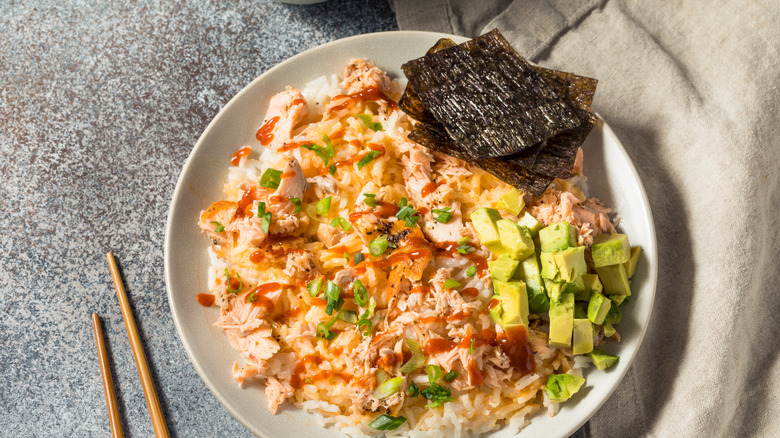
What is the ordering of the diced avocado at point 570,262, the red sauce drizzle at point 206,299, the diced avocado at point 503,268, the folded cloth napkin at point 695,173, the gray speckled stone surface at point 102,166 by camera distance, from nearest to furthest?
the diced avocado at point 570,262 < the diced avocado at point 503,268 < the red sauce drizzle at point 206,299 < the folded cloth napkin at point 695,173 < the gray speckled stone surface at point 102,166

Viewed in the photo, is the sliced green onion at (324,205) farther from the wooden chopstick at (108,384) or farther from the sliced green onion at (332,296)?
the wooden chopstick at (108,384)

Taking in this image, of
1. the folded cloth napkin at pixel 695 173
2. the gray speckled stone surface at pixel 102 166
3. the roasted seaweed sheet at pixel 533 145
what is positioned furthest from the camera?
the gray speckled stone surface at pixel 102 166

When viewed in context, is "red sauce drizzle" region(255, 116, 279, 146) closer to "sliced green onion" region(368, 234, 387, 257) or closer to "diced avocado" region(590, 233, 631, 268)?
"sliced green onion" region(368, 234, 387, 257)

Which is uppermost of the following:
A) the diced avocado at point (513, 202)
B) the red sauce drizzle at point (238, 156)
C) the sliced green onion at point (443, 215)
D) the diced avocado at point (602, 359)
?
the diced avocado at point (513, 202)

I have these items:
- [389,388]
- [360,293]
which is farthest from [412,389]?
[360,293]

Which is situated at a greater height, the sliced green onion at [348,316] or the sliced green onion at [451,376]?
the sliced green onion at [348,316]

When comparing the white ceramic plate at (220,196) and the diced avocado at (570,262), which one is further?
the white ceramic plate at (220,196)

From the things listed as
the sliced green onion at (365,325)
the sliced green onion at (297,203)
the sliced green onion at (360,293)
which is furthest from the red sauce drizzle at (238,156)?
the sliced green onion at (365,325)

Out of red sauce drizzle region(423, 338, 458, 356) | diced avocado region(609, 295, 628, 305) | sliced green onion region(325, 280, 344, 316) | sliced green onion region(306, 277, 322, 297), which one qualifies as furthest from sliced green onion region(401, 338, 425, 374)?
diced avocado region(609, 295, 628, 305)
